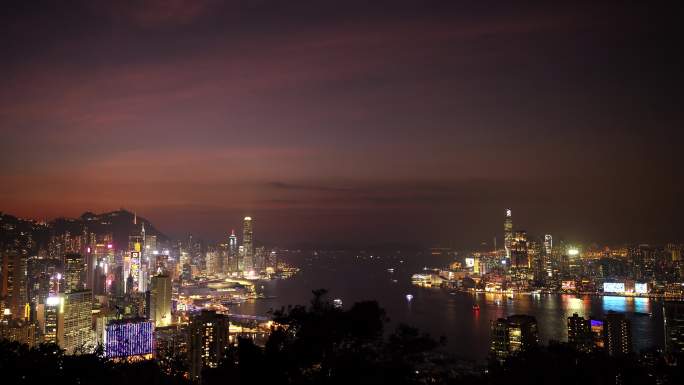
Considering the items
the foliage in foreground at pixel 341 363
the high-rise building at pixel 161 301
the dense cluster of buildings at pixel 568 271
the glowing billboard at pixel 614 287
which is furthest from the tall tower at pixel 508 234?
the foliage in foreground at pixel 341 363

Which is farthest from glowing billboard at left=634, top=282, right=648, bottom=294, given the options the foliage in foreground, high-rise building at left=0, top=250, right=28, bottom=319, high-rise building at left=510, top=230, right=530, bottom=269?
high-rise building at left=0, top=250, right=28, bottom=319

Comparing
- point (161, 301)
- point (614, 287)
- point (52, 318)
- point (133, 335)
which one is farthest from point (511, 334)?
point (614, 287)

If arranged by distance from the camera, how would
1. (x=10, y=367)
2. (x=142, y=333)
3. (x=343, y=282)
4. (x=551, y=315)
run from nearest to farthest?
1. (x=10, y=367)
2. (x=142, y=333)
3. (x=551, y=315)
4. (x=343, y=282)

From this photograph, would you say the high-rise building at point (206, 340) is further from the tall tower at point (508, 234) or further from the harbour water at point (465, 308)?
the tall tower at point (508, 234)

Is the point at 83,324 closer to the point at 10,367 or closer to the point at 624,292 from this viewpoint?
the point at 10,367

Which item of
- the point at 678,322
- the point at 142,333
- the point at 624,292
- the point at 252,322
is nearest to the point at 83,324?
the point at 142,333

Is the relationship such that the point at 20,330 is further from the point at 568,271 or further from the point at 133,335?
the point at 568,271
